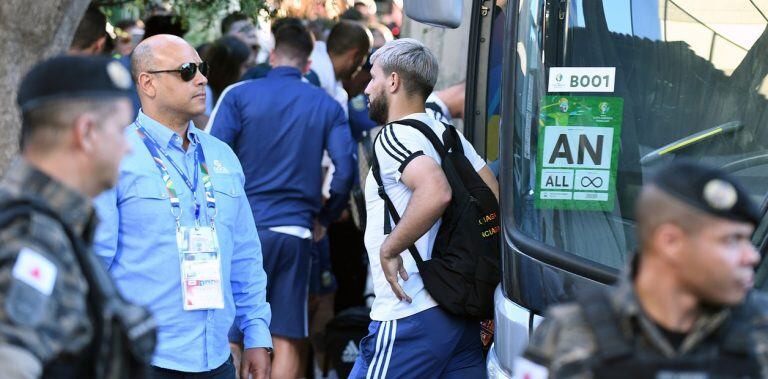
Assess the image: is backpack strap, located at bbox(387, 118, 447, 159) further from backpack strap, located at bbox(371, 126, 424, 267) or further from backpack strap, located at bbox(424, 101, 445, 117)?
backpack strap, located at bbox(424, 101, 445, 117)

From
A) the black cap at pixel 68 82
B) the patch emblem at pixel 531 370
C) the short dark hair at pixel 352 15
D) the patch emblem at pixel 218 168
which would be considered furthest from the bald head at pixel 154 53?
the short dark hair at pixel 352 15

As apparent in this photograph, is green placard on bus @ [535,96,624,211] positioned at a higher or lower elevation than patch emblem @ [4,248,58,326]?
lower

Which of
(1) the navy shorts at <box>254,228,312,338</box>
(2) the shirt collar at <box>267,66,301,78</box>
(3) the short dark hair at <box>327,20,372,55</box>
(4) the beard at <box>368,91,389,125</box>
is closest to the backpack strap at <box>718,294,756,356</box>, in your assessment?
(4) the beard at <box>368,91,389,125</box>

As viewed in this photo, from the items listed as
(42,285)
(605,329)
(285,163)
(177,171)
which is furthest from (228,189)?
(285,163)

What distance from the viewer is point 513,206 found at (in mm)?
5004

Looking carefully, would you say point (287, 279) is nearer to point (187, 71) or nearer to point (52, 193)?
point (187, 71)

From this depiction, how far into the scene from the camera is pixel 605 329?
2.48 m

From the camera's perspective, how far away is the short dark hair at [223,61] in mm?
8328

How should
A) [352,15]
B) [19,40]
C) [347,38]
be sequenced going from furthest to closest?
1. [352,15]
2. [347,38]
3. [19,40]

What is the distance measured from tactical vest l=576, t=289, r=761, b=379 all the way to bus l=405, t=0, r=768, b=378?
199cm

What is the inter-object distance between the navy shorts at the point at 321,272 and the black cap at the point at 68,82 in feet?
15.8

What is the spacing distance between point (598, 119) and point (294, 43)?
2.92 meters

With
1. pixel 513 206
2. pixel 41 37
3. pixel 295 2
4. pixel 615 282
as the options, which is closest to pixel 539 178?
pixel 513 206

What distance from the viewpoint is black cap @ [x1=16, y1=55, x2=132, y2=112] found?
268 cm
